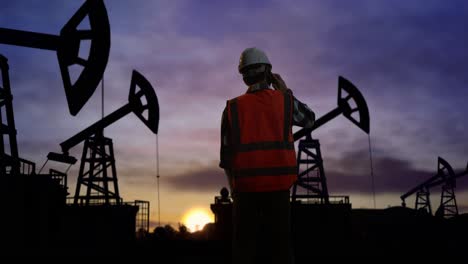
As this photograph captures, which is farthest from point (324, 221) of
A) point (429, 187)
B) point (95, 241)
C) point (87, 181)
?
point (429, 187)

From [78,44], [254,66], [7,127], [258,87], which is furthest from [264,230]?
[7,127]

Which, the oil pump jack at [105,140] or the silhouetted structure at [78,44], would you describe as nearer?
the silhouetted structure at [78,44]

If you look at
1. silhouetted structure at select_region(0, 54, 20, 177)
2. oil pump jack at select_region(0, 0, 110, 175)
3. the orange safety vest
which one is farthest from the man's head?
silhouetted structure at select_region(0, 54, 20, 177)

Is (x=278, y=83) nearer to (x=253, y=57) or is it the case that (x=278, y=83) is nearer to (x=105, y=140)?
(x=253, y=57)

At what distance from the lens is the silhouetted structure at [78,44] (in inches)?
260

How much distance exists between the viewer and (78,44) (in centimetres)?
786

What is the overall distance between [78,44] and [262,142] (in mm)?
6039

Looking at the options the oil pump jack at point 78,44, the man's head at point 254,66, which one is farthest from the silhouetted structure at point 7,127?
the man's head at point 254,66

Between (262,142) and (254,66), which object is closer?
(262,142)

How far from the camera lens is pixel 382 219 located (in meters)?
32.8

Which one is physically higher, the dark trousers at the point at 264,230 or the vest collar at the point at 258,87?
the vest collar at the point at 258,87

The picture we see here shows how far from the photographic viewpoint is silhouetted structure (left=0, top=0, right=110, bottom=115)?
6.61 meters

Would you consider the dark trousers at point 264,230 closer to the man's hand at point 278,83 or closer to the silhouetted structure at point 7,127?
the man's hand at point 278,83

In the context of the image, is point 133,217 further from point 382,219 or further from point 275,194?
point 275,194
